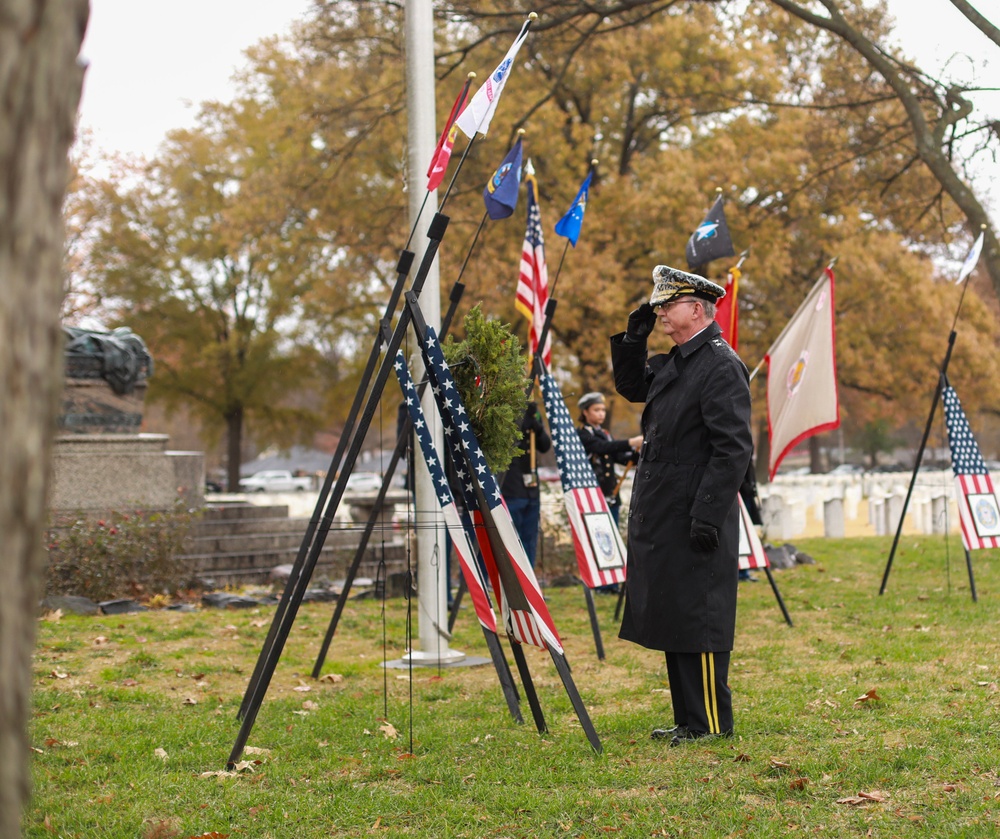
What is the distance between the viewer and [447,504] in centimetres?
585

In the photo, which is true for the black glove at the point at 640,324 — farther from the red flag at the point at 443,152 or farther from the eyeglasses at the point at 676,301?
the red flag at the point at 443,152

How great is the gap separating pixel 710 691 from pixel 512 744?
1.00 meters

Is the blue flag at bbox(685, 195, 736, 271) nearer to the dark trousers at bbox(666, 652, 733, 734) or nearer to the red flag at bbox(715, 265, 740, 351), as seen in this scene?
the red flag at bbox(715, 265, 740, 351)

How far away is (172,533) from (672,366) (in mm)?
8541

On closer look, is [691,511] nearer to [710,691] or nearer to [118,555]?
[710,691]

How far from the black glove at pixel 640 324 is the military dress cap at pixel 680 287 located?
187 mm

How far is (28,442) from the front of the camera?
1516mm

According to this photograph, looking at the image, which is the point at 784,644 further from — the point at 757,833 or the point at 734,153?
the point at 734,153

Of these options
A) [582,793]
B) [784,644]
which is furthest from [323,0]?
[582,793]

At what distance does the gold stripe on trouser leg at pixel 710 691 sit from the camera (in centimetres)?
532

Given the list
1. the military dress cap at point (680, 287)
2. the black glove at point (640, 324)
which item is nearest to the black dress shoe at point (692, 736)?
the black glove at point (640, 324)

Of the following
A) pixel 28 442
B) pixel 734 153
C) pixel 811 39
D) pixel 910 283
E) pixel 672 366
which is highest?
pixel 811 39

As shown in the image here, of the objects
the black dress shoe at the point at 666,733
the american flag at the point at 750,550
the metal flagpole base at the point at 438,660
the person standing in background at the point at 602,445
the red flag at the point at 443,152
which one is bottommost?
the metal flagpole base at the point at 438,660

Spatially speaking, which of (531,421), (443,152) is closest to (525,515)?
(531,421)
